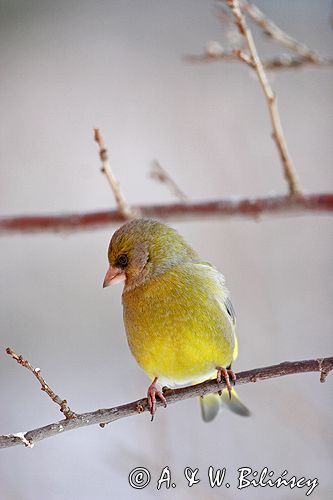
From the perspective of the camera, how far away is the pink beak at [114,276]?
1.85m

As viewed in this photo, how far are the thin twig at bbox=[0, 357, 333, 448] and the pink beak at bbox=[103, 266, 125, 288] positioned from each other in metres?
0.32

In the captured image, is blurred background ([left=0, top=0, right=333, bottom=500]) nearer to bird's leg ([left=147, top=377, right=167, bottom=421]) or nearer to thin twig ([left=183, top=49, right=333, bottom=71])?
bird's leg ([left=147, top=377, right=167, bottom=421])

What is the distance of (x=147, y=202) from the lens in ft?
15.7

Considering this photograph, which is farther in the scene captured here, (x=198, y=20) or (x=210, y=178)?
(x=198, y=20)

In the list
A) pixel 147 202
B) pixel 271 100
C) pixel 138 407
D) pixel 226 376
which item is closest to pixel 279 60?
pixel 271 100

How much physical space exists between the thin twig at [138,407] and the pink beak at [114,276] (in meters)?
0.32

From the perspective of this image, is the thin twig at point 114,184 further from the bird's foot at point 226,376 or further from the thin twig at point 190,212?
the bird's foot at point 226,376

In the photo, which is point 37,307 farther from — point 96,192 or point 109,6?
point 109,6

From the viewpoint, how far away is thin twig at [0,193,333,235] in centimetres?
208

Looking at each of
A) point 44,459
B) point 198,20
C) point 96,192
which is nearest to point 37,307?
point 96,192

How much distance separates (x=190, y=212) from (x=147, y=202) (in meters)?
2.59

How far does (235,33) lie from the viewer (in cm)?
225

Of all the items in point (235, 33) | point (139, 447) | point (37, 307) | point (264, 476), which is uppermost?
point (37, 307)

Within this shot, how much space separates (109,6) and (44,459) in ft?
11.6
